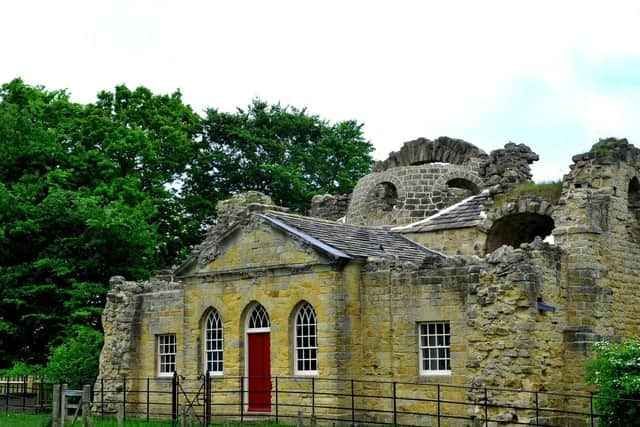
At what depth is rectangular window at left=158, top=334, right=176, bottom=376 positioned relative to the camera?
3061 cm

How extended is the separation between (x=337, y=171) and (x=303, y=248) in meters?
30.3

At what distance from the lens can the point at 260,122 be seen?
2185 inches

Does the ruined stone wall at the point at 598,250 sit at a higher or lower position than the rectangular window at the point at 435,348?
higher

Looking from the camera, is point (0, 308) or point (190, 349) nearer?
point (190, 349)

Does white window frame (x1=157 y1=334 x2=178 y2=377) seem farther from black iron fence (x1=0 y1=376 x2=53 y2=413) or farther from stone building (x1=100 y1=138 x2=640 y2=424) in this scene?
black iron fence (x1=0 y1=376 x2=53 y2=413)

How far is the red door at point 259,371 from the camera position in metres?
26.6

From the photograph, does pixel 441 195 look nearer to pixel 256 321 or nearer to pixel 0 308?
pixel 256 321

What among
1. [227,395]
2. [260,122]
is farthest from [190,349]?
[260,122]

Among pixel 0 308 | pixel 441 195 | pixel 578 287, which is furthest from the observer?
pixel 0 308

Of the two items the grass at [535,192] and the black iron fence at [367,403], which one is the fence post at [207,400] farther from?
the grass at [535,192]

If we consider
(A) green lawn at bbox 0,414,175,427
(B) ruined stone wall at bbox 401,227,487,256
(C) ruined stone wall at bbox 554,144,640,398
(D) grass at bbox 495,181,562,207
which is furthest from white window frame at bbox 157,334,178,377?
(C) ruined stone wall at bbox 554,144,640,398

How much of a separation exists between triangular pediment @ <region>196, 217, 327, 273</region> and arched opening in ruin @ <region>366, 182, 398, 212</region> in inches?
319

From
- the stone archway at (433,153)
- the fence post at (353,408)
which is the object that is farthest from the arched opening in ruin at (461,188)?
the fence post at (353,408)

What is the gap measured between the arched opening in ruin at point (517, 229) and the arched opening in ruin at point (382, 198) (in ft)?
18.4
